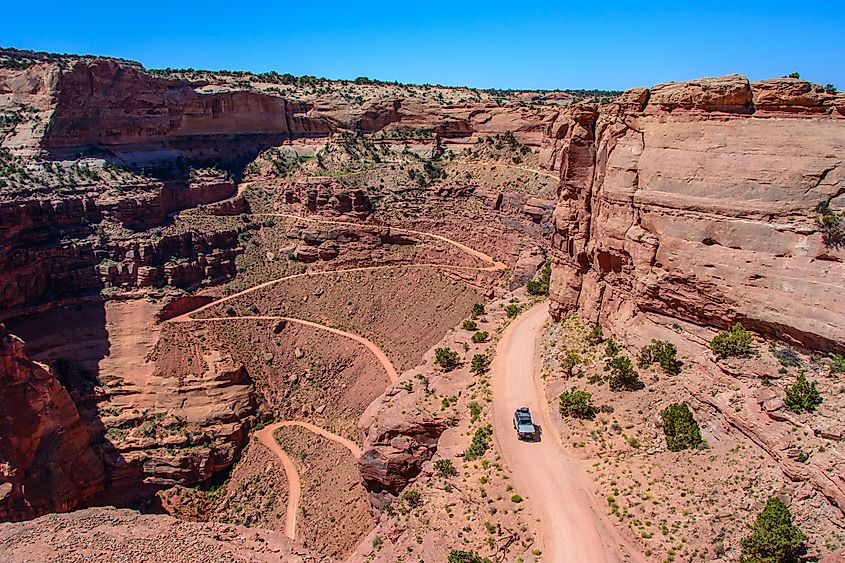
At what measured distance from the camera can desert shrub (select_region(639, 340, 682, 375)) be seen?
27.0 metres

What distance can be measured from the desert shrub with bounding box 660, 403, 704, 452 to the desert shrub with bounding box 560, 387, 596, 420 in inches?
151

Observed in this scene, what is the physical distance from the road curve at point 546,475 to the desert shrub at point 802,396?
26.6 feet

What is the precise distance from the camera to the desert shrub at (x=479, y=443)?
28016mm

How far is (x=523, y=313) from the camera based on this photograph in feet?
150

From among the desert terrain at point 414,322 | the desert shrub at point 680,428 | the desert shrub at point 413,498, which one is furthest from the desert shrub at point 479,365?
the desert shrub at point 680,428

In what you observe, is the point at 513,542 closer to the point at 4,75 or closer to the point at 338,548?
the point at 338,548

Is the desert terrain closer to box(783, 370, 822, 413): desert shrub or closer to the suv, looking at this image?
box(783, 370, 822, 413): desert shrub

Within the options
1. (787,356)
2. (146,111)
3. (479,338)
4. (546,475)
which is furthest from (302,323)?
(787,356)

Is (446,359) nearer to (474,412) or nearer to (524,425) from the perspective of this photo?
(474,412)

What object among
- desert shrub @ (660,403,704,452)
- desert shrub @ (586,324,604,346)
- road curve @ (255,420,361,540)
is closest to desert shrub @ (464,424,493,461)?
desert shrub @ (586,324,604,346)

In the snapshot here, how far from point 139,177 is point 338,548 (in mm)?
55779

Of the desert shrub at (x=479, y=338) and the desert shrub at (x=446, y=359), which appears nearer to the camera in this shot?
the desert shrub at (x=446, y=359)

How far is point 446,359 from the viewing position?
37.7 metres

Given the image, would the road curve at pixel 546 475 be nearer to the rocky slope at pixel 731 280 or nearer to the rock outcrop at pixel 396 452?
the rocky slope at pixel 731 280
